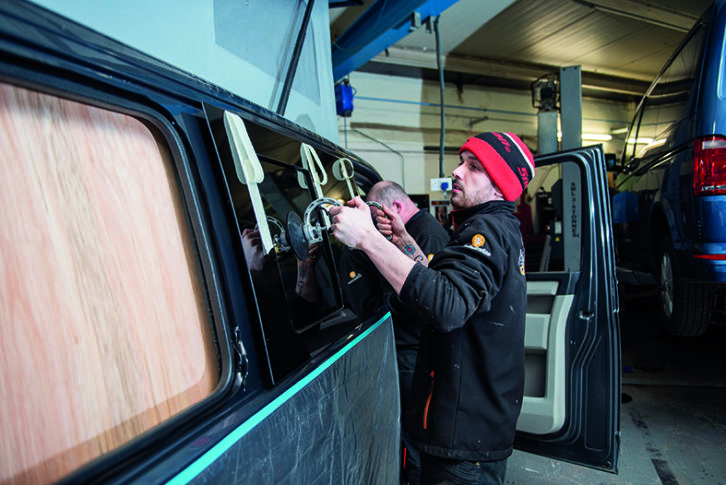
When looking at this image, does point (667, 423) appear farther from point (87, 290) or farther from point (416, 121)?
point (416, 121)

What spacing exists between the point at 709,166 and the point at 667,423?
1.78 metres

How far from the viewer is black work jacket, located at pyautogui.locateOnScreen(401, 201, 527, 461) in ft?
4.27

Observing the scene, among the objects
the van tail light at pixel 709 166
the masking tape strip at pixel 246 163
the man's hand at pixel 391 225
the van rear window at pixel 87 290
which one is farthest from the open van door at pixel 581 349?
the van rear window at pixel 87 290

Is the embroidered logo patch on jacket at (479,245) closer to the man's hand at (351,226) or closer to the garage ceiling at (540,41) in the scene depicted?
the man's hand at (351,226)

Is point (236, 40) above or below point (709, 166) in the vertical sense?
above

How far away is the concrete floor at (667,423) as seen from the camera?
252 centimetres

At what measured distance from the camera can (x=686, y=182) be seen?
262 centimetres

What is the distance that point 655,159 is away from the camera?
3.31 metres

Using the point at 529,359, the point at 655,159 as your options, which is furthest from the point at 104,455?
the point at 655,159

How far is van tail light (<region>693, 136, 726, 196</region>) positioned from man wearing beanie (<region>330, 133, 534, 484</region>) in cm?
159

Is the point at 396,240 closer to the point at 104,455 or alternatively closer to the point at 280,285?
the point at 280,285

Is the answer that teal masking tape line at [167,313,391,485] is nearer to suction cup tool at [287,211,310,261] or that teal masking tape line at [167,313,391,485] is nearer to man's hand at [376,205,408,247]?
suction cup tool at [287,211,310,261]

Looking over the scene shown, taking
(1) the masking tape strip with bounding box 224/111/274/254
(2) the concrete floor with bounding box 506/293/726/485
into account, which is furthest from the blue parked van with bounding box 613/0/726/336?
(1) the masking tape strip with bounding box 224/111/274/254

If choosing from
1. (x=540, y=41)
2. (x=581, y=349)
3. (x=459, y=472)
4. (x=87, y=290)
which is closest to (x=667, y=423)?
(x=581, y=349)
